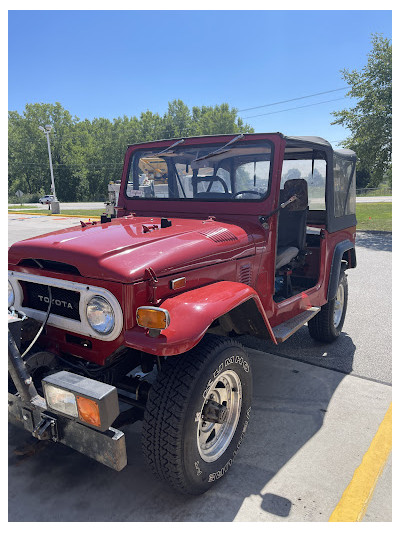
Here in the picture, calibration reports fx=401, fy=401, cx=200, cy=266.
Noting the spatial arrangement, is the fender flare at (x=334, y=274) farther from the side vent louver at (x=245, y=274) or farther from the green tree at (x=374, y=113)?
the green tree at (x=374, y=113)

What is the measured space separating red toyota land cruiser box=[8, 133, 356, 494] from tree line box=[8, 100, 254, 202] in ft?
184

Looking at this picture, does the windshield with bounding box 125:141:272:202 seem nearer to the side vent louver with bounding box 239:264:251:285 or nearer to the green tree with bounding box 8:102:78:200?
the side vent louver with bounding box 239:264:251:285

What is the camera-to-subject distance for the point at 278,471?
260cm

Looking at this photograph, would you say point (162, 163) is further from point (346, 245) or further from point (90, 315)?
point (346, 245)

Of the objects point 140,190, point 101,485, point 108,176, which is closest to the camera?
point 101,485

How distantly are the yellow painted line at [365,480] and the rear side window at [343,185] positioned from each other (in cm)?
232

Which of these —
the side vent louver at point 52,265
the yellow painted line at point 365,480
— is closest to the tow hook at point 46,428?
the side vent louver at point 52,265

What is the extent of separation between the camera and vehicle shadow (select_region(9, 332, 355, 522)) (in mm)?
2271

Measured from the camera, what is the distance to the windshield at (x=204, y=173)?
3.34 metres

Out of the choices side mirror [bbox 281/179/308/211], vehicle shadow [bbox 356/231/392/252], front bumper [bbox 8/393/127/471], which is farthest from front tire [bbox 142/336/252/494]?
vehicle shadow [bbox 356/231/392/252]

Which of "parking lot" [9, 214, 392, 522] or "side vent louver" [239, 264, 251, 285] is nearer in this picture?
"parking lot" [9, 214, 392, 522]

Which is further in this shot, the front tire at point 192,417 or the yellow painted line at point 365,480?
the yellow painted line at point 365,480

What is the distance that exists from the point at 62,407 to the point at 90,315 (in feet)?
1.70

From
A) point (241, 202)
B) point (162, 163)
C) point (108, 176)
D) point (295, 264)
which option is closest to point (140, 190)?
point (162, 163)
